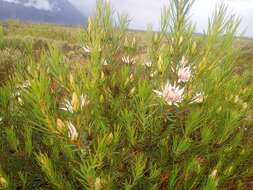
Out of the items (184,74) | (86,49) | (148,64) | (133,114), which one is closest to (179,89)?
(184,74)

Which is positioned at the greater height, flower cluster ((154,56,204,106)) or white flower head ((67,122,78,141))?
flower cluster ((154,56,204,106))

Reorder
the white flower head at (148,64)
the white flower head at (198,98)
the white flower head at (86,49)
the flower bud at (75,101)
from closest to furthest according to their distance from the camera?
the flower bud at (75,101) < the white flower head at (198,98) < the white flower head at (86,49) < the white flower head at (148,64)

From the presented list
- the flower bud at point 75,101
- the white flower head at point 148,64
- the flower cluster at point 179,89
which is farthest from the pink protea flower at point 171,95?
the white flower head at point 148,64

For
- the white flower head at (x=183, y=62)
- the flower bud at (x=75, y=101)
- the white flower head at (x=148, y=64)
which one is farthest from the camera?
the white flower head at (x=148, y=64)

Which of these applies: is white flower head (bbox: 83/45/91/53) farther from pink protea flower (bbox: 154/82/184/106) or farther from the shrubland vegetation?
pink protea flower (bbox: 154/82/184/106)

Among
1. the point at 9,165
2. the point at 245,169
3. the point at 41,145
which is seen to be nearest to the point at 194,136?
the point at 245,169

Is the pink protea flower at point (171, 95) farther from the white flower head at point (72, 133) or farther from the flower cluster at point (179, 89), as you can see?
the white flower head at point (72, 133)

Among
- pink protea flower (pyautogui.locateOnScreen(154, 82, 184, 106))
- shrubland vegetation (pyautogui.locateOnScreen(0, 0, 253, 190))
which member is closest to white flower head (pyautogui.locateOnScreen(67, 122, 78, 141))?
shrubland vegetation (pyautogui.locateOnScreen(0, 0, 253, 190))

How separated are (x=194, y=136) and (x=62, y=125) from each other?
982 mm

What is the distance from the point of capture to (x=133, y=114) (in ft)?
5.97

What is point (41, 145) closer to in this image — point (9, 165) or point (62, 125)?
point (9, 165)

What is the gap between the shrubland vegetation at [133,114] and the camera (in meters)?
1.60

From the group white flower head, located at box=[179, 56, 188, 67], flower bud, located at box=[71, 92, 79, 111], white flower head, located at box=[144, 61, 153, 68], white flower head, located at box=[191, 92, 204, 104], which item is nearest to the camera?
flower bud, located at box=[71, 92, 79, 111]

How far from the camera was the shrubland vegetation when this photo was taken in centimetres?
160
